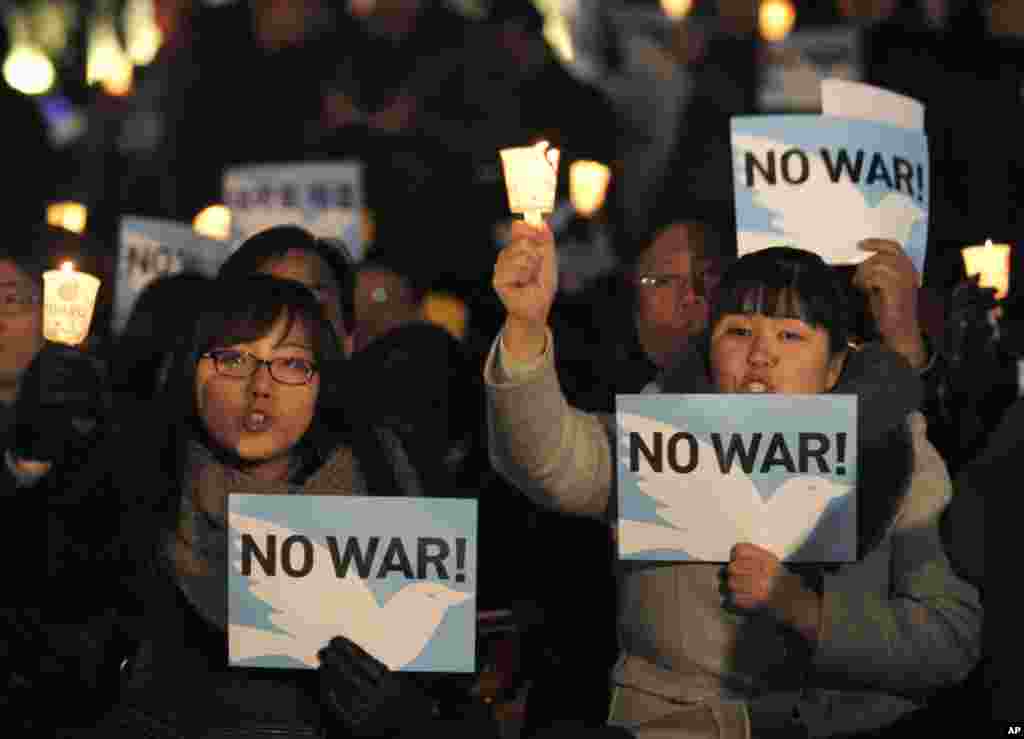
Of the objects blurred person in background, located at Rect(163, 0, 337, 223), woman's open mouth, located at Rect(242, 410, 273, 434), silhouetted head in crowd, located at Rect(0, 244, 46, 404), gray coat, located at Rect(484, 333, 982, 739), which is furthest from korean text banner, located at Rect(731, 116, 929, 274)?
blurred person in background, located at Rect(163, 0, 337, 223)

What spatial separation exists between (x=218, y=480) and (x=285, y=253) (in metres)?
1.08

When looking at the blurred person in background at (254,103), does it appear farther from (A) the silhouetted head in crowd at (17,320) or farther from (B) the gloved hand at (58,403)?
(B) the gloved hand at (58,403)

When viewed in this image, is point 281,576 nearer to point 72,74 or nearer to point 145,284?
point 145,284

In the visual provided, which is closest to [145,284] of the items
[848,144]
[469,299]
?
[469,299]

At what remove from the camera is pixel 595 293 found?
7062 millimetres

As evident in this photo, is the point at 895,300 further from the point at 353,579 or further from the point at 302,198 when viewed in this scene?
the point at 302,198

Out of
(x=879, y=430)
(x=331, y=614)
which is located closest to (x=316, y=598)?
(x=331, y=614)

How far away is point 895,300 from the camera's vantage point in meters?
4.88

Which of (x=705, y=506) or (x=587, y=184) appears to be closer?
(x=705, y=506)

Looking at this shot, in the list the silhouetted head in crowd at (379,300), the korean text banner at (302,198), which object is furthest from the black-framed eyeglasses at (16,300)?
the korean text banner at (302,198)

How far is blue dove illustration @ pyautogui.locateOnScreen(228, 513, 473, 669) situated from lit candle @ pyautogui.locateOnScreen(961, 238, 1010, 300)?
2145mm

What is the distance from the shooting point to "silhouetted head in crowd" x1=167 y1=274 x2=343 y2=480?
4598 millimetres

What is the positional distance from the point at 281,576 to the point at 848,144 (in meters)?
1.92

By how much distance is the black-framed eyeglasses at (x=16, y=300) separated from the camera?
561 centimetres
